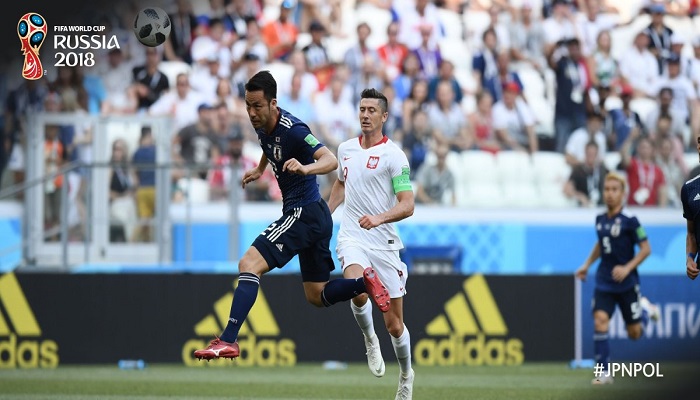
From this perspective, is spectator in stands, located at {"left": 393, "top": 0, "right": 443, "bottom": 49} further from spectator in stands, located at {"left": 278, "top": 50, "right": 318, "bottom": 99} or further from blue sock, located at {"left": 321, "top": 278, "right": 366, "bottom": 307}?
blue sock, located at {"left": 321, "top": 278, "right": 366, "bottom": 307}

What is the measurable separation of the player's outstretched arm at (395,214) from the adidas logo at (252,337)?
5302mm

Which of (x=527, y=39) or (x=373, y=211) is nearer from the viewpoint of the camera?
(x=373, y=211)

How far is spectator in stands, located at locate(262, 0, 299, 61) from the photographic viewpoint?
1736 centimetres

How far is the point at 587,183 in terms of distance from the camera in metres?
16.5

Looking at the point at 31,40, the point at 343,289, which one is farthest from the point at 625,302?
the point at 31,40

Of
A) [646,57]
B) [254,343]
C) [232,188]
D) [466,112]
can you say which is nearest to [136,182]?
[232,188]

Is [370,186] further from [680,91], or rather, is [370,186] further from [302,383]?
[680,91]

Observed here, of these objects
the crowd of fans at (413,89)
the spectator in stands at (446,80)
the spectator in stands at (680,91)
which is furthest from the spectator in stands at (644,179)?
the spectator in stands at (446,80)

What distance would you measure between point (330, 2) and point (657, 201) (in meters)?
6.33

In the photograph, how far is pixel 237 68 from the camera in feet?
55.7

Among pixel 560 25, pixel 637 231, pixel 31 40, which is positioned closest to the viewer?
pixel 637 231

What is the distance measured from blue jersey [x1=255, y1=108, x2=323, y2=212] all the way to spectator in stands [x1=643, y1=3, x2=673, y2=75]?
12.4 meters

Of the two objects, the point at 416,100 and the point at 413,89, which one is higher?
the point at 413,89

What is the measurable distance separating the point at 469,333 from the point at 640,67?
7.69 meters
